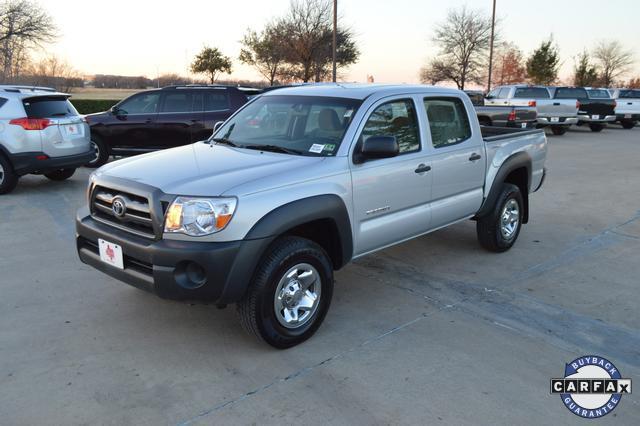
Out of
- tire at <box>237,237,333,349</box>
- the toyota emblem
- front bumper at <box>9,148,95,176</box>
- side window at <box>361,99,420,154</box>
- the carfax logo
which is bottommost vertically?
the carfax logo

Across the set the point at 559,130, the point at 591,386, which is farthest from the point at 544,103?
the point at 591,386

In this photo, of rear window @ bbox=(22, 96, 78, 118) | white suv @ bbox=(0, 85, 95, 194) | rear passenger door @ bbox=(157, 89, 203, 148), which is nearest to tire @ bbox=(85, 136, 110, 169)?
rear passenger door @ bbox=(157, 89, 203, 148)

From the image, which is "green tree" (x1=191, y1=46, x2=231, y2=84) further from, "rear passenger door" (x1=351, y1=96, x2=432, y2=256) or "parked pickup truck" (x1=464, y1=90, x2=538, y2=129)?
"rear passenger door" (x1=351, y1=96, x2=432, y2=256)

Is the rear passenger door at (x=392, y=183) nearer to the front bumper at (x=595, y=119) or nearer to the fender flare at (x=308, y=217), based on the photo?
the fender flare at (x=308, y=217)

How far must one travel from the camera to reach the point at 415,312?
4.18 metres

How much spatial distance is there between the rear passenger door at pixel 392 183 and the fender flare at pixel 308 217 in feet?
0.52

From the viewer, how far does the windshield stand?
2220 cm

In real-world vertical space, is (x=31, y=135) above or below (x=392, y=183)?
above

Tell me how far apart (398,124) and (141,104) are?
795 centimetres

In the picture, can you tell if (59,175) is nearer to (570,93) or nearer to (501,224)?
(501,224)

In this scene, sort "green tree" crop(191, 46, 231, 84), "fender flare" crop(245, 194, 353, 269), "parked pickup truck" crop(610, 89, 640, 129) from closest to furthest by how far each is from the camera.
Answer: "fender flare" crop(245, 194, 353, 269) → "parked pickup truck" crop(610, 89, 640, 129) → "green tree" crop(191, 46, 231, 84)

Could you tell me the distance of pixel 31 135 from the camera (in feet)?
26.6

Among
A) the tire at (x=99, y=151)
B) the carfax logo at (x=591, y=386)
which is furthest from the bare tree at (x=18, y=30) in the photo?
the carfax logo at (x=591, y=386)

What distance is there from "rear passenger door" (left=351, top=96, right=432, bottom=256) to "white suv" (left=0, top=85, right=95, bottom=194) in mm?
6156
